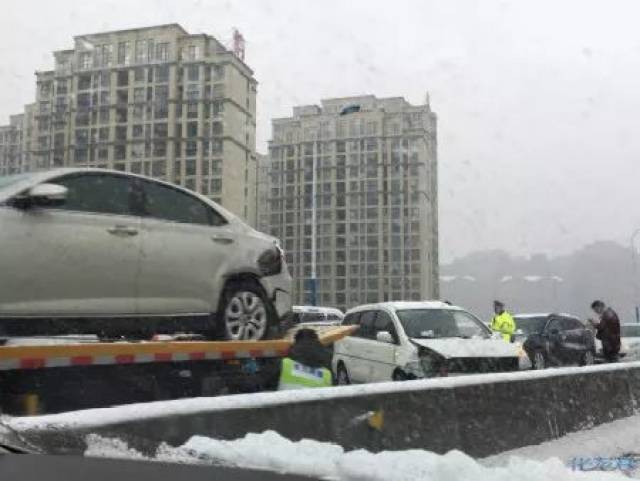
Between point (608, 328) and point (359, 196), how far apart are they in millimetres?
17073

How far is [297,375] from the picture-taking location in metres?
6.08

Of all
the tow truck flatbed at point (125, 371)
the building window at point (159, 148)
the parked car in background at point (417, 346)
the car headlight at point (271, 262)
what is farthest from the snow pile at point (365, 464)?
the building window at point (159, 148)

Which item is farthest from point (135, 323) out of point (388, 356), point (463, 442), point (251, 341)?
point (388, 356)

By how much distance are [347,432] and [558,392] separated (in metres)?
2.65

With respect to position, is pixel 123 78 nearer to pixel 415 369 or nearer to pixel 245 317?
pixel 415 369

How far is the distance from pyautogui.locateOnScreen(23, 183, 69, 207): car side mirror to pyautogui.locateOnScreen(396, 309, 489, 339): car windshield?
616cm

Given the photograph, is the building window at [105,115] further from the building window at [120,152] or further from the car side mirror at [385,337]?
the car side mirror at [385,337]

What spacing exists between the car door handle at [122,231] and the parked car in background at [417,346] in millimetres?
5034

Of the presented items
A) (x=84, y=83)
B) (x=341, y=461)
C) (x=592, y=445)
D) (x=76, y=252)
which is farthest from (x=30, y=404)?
(x=84, y=83)

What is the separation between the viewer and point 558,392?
6.33 metres

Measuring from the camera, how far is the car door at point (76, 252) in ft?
16.7

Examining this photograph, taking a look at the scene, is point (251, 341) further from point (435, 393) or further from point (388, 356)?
point (388, 356)

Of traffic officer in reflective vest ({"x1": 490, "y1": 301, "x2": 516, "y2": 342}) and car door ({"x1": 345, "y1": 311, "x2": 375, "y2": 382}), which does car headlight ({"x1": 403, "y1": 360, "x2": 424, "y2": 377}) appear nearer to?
car door ({"x1": 345, "y1": 311, "x2": 375, "y2": 382})

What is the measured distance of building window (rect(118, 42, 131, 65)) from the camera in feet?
43.9
